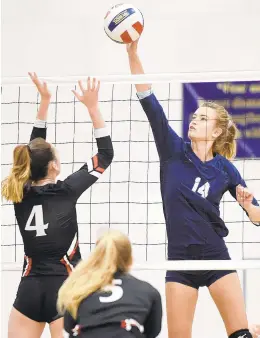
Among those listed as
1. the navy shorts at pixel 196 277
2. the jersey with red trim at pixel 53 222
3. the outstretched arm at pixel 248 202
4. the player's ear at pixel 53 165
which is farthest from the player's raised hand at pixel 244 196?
the player's ear at pixel 53 165

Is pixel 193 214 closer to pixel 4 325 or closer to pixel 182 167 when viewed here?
pixel 182 167

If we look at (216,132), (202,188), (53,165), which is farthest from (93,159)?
(216,132)

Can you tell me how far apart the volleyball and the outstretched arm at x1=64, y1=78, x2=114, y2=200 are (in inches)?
17.1

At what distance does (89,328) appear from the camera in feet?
14.1

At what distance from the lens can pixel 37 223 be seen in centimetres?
544

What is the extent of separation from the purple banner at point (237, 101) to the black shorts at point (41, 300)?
12.7ft

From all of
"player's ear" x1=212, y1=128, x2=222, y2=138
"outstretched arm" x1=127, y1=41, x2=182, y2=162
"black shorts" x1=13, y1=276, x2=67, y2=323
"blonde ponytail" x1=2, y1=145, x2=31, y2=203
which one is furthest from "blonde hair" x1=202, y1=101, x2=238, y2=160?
"black shorts" x1=13, y1=276, x2=67, y2=323

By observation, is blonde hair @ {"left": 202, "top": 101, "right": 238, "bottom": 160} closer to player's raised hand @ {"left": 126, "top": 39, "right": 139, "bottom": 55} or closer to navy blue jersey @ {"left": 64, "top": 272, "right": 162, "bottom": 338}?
player's raised hand @ {"left": 126, "top": 39, "right": 139, "bottom": 55}

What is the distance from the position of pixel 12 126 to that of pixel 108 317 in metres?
5.22

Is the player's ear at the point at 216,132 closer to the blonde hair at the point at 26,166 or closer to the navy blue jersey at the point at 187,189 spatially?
the navy blue jersey at the point at 187,189

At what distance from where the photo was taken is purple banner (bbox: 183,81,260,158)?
9016mm

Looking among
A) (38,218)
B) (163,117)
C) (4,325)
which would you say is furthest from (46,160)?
(4,325)

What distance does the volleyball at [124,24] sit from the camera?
592 centimetres

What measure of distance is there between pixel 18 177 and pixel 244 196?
56.5 inches
